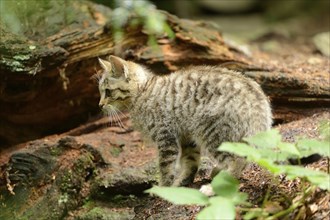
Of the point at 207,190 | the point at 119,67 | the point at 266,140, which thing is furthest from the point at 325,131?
the point at 119,67

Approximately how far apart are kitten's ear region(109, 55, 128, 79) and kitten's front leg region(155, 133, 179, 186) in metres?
0.81

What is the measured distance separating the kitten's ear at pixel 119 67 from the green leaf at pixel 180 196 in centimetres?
246

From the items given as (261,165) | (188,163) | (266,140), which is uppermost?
(266,140)

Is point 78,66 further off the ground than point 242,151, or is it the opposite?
point 242,151

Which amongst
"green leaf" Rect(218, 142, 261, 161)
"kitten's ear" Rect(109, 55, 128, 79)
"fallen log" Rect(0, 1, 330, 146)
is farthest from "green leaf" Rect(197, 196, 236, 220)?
"fallen log" Rect(0, 1, 330, 146)

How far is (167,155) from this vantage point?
18.8 feet

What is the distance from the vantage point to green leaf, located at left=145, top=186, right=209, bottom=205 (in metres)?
3.62

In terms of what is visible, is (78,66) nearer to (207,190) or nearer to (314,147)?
(207,190)

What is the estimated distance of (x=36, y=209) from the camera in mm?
6102

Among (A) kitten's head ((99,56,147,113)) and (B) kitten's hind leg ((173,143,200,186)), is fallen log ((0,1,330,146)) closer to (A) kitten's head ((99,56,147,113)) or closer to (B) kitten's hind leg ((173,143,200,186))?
(A) kitten's head ((99,56,147,113))

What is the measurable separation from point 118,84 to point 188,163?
115cm

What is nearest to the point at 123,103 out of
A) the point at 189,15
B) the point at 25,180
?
the point at 25,180

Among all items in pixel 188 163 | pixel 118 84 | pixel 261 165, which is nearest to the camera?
pixel 261 165

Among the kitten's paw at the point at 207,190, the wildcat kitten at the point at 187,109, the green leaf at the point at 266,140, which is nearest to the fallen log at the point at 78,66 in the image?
the wildcat kitten at the point at 187,109
